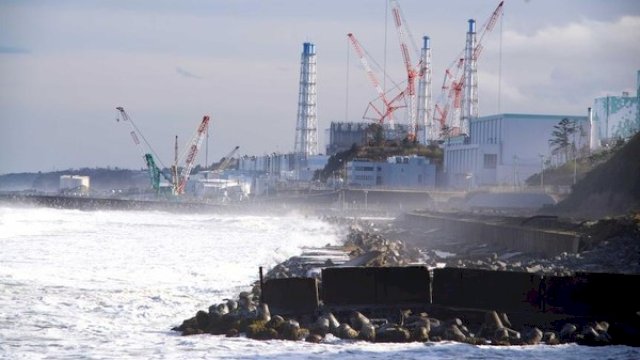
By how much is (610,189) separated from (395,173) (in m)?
76.3

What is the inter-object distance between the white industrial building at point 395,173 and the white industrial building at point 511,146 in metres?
15.7

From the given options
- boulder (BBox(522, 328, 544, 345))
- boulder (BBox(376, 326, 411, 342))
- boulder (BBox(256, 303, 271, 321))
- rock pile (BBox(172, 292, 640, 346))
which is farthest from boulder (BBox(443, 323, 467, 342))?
boulder (BBox(256, 303, 271, 321))

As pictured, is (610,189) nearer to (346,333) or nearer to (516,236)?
(516,236)

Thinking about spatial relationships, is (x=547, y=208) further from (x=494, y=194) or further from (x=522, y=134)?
(x=522, y=134)

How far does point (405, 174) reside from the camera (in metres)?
125

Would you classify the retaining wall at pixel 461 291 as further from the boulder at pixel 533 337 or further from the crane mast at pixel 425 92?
the crane mast at pixel 425 92

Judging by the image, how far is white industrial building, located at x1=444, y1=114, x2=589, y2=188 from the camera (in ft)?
325

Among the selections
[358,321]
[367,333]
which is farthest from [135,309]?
[367,333]

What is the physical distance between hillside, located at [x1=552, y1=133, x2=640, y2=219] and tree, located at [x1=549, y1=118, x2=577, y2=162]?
4437 centimetres

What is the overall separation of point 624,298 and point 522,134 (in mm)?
88606

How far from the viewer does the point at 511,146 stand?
100000 mm

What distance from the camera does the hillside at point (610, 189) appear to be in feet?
150

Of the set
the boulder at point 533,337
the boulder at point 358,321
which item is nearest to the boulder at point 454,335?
the boulder at point 533,337

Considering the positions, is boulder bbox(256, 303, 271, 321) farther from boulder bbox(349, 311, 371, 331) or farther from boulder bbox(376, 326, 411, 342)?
boulder bbox(376, 326, 411, 342)
